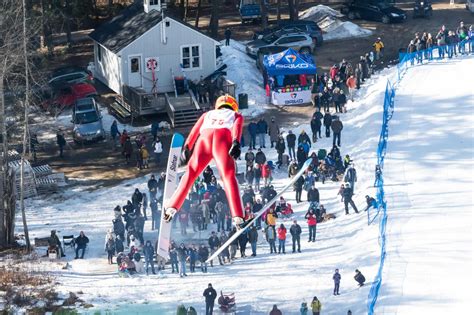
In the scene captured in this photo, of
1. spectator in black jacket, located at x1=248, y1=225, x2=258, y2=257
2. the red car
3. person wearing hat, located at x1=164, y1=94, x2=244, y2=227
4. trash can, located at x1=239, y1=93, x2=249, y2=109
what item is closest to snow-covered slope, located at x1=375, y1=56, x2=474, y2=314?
spectator in black jacket, located at x1=248, y1=225, x2=258, y2=257

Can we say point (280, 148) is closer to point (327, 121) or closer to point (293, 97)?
point (327, 121)

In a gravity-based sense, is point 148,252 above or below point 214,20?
below

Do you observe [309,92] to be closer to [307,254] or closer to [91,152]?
[91,152]

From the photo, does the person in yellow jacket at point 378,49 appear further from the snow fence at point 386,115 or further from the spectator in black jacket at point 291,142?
the spectator in black jacket at point 291,142

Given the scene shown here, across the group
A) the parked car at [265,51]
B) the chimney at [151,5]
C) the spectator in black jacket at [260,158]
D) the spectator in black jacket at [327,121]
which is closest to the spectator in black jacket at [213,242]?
the spectator in black jacket at [260,158]

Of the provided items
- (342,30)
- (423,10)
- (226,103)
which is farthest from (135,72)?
(226,103)

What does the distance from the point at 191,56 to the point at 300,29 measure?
7448 mm

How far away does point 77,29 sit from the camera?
58.4 m

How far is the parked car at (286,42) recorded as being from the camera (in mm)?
48594

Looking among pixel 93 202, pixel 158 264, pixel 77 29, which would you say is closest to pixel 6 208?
pixel 93 202

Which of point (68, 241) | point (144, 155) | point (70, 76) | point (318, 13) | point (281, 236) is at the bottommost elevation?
point (68, 241)

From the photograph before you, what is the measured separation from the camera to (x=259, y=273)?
29047 mm

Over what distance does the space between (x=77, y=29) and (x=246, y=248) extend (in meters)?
30.7

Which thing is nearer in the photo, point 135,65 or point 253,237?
point 253,237
